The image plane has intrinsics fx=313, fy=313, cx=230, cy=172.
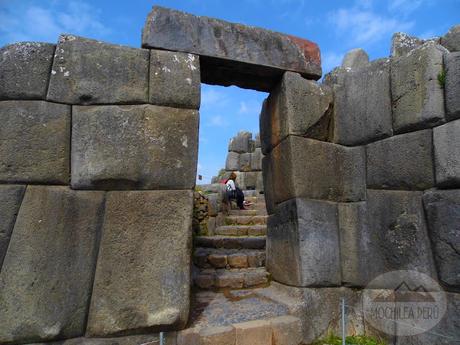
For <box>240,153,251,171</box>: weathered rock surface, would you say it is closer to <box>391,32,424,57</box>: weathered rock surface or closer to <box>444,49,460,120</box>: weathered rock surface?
<box>391,32,424,57</box>: weathered rock surface

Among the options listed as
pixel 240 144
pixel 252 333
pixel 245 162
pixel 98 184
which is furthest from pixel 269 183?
pixel 240 144

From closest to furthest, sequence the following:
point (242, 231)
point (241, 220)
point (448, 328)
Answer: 1. point (448, 328)
2. point (242, 231)
3. point (241, 220)

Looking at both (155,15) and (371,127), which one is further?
(371,127)

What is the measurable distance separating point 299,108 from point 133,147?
5.61 ft

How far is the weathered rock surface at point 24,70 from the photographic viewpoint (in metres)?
2.34

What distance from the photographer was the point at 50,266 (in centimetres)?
222

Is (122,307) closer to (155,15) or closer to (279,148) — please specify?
(279,148)

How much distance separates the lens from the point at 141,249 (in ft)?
7.97

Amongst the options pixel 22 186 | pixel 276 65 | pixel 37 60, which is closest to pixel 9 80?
pixel 37 60

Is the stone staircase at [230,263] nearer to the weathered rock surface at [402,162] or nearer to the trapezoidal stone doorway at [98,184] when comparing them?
the trapezoidal stone doorway at [98,184]

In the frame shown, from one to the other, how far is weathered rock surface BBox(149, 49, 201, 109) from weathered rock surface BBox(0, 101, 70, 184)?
2.44ft

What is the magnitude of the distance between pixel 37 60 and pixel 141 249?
5.46 feet

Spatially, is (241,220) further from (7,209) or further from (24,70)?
(24,70)

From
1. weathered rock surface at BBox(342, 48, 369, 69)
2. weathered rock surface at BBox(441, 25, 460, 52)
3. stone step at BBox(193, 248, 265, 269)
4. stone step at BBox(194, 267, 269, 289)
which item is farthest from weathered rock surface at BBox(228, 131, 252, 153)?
weathered rock surface at BBox(441, 25, 460, 52)
